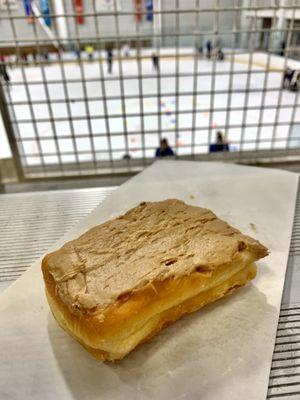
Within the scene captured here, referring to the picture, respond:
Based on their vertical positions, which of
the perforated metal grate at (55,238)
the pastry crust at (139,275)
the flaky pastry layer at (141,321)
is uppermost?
the pastry crust at (139,275)

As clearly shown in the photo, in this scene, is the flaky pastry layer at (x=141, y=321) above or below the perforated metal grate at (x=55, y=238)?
above

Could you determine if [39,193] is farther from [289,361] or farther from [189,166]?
[289,361]

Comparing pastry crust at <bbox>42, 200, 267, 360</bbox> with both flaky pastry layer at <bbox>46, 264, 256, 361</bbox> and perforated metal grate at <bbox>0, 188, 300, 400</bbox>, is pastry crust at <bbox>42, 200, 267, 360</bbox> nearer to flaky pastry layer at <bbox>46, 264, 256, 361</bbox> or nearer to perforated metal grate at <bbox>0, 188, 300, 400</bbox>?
flaky pastry layer at <bbox>46, 264, 256, 361</bbox>

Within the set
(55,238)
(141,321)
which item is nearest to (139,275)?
(141,321)

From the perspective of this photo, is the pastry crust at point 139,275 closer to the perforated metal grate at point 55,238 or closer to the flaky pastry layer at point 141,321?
the flaky pastry layer at point 141,321

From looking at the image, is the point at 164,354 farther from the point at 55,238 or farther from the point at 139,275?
the point at 55,238

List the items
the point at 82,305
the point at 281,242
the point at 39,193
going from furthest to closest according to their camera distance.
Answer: the point at 39,193, the point at 281,242, the point at 82,305

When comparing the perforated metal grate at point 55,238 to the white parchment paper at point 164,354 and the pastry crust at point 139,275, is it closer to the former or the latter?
the white parchment paper at point 164,354

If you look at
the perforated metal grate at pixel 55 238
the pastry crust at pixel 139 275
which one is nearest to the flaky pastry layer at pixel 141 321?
the pastry crust at pixel 139 275

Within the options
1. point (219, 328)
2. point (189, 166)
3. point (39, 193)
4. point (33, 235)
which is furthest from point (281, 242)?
point (39, 193)
